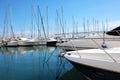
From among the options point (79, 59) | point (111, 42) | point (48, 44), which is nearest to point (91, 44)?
point (111, 42)

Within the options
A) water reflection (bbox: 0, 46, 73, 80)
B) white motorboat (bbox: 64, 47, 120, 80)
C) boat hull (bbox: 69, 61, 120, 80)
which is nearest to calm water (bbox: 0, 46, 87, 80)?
water reflection (bbox: 0, 46, 73, 80)

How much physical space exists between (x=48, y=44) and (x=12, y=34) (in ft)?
24.1

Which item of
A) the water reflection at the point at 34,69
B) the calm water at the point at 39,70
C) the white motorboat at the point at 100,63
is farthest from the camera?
the water reflection at the point at 34,69

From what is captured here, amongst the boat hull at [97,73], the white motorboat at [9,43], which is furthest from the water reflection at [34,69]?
the white motorboat at [9,43]

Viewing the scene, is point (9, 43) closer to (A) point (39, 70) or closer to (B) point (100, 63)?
(A) point (39, 70)

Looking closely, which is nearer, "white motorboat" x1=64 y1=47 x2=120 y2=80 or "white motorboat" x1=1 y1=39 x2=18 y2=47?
"white motorboat" x1=64 y1=47 x2=120 y2=80

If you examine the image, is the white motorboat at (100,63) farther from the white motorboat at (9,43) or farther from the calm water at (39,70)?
the white motorboat at (9,43)

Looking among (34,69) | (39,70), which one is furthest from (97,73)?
(34,69)

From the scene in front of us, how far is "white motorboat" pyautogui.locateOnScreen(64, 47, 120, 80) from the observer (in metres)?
5.39

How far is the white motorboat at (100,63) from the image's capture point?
17.7 ft

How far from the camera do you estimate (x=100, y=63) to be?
5.57m

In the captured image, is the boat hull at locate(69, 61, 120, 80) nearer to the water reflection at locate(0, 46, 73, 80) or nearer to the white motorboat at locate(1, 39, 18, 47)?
the water reflection at locate(0, 46, 73, 80)

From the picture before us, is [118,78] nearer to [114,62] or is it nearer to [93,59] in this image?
[114,62]

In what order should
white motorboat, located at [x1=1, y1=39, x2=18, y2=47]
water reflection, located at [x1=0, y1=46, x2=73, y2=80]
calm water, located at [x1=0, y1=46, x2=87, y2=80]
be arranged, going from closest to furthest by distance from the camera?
calm water, located at [x1=0, y1=46, x2=87, y2=80] < water reflection, located at [x1=0, y1=46, x2=73, y2=80] < white motorboat, located at [x1=1, y1=39, x2=18, y2=47]
